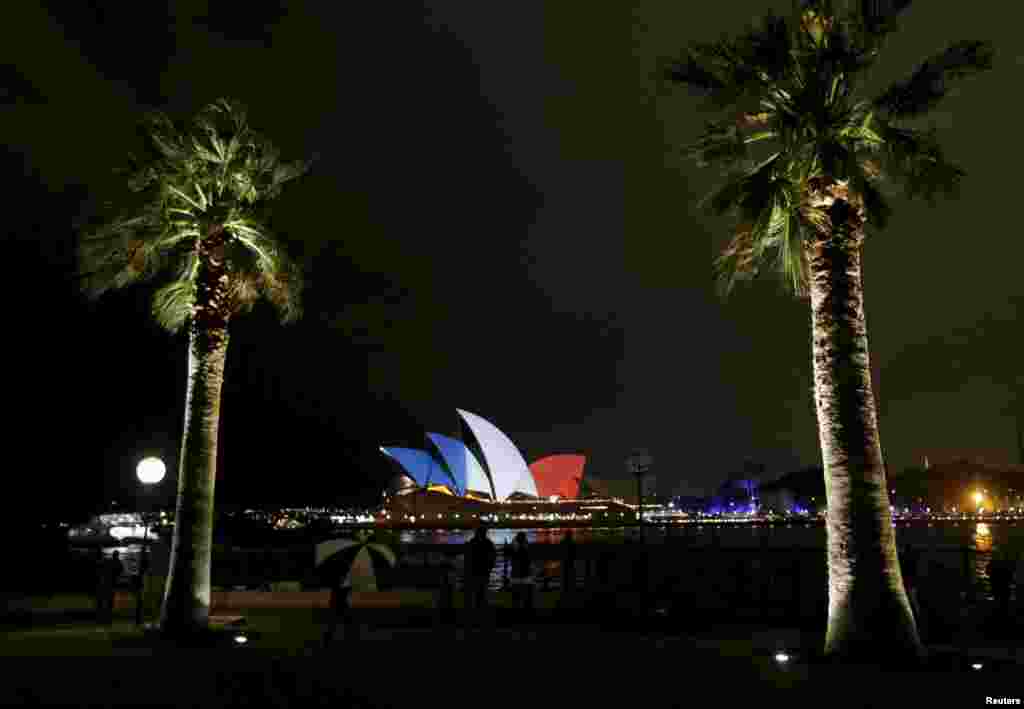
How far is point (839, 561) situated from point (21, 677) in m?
9.75

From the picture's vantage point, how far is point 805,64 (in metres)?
11.4

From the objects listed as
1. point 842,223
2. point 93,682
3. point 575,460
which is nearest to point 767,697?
Answer: point 842,223

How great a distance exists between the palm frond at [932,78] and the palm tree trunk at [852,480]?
177 cm

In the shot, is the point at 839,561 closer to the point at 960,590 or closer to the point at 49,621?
the point at 960,590

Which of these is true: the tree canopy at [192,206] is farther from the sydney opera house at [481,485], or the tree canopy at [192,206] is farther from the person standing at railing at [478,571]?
the sydney opera house at [481,485]

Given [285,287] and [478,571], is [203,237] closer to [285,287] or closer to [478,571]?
[285,287]

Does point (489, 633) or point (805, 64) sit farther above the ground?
point (805, 64)

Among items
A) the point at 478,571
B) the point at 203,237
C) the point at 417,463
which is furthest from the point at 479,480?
the point at 203,237

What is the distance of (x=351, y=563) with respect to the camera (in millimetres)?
12180

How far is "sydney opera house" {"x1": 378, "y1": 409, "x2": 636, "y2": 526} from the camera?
97.6 m

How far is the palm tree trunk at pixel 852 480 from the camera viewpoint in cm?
1037

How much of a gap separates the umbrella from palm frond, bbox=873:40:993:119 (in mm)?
9194

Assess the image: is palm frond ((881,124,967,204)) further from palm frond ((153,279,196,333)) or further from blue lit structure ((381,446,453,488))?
blue lit structure ((381,446,453,488))

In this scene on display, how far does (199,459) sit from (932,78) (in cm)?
1194
